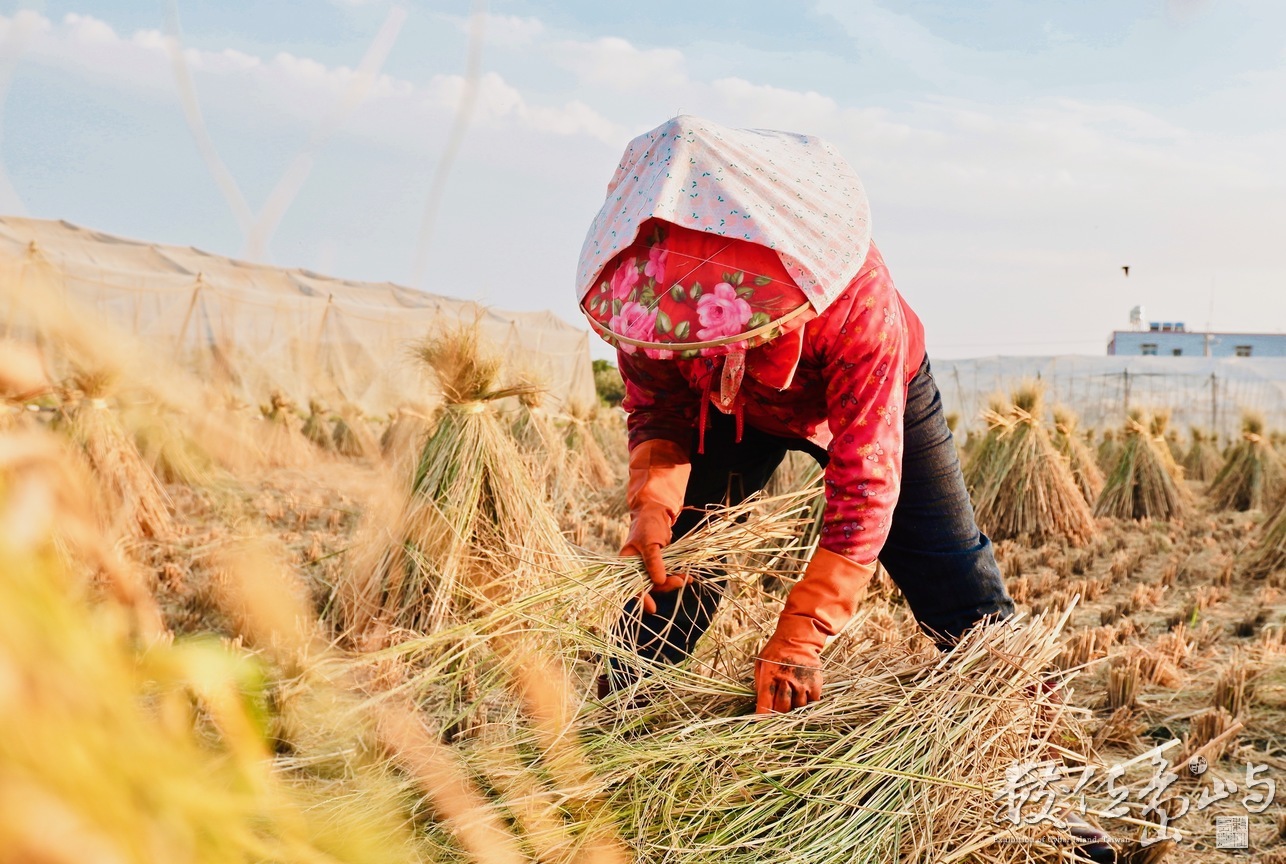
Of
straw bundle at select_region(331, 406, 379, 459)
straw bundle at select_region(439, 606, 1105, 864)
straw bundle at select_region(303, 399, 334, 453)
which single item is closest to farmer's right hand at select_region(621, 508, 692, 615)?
straw bundle at select_region(439, 606, 1105, 864)

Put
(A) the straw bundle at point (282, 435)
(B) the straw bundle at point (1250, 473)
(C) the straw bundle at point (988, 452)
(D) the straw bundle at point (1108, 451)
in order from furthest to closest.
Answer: (D) the straw bundle at point (1108, 451)
(A) the straw bundle at point (282, 435)
(B) the straw bundle at point (1250, 473)
(C) the straw bundle at point (988, 452)

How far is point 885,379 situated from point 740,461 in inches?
23.5

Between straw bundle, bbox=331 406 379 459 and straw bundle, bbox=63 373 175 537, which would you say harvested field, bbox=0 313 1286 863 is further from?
straw bundle, bbox=331 406 379 459

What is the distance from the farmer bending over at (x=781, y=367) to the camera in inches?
60.4

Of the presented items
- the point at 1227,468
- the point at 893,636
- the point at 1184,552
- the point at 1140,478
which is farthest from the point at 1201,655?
the point at 1227,468

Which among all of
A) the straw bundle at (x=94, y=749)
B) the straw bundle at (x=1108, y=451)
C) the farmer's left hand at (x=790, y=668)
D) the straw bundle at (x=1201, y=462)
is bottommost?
the straw bundle at (x=1201, y=462)

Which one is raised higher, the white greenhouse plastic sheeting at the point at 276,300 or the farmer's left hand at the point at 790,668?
the white greenhouse plastic sheeting at the point at 276,300

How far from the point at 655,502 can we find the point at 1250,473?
8.52m

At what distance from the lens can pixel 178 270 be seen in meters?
18.5

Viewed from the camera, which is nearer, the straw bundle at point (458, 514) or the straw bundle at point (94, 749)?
the straw bundle at point (94, 749)

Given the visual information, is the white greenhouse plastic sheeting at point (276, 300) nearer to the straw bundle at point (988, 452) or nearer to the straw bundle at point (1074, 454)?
the straw bundle at point (988, 452)

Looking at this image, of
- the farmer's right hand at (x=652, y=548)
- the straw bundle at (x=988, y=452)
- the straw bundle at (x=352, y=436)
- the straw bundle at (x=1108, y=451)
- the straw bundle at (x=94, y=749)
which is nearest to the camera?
the straw bundle at (x=94, y=749)

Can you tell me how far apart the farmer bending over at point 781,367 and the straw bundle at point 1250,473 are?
7.78 m

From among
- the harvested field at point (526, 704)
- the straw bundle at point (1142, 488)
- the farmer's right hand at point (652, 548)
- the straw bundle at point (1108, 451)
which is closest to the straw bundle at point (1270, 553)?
the harvested field at point (526, 704)
